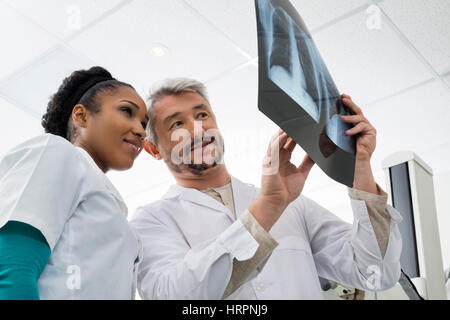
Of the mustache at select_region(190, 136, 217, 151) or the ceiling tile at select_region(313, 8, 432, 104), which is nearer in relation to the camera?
the mustache at select_region(190, 136, 217, 151)

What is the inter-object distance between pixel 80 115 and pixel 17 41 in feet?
6.39

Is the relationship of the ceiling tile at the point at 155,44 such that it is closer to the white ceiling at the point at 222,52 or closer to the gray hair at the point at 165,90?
the white ceiling at the point at 222,52

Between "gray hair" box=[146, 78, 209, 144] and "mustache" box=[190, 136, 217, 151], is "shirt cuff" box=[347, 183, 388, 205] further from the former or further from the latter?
"gray hair" box=[146, 78, 209, 144]

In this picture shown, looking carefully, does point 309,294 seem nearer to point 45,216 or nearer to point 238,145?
point 45,216

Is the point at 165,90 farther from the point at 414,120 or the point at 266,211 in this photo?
the point at 414,120

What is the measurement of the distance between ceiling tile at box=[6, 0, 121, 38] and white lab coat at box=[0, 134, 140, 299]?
181cm

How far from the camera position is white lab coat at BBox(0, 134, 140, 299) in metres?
0.71

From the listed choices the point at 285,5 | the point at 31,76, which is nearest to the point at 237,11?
the point at 31,76

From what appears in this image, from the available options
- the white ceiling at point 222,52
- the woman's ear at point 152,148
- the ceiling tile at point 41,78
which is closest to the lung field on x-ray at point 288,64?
the woman's ear at point 152,148

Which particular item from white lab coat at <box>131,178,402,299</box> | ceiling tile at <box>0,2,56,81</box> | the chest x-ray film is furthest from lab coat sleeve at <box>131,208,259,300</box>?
ceiling tile at <box>0,2,56,81</box>

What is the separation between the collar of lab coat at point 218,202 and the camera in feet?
3.84

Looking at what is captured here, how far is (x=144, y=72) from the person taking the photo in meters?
2.94

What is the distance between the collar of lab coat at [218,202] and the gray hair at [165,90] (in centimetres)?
16
